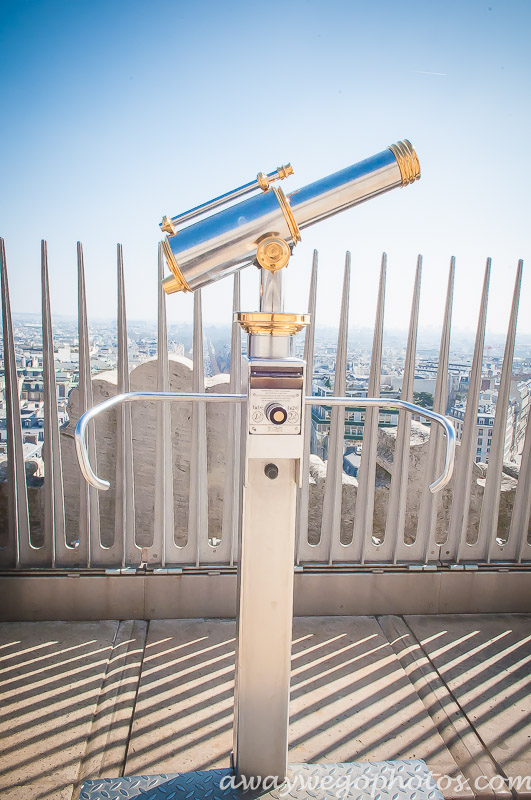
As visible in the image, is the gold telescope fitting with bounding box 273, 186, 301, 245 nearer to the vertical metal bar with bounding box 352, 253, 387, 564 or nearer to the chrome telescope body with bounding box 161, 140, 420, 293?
the chrome telescope body with bounding box 161, 140, 420, 293

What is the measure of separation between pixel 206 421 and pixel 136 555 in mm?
722

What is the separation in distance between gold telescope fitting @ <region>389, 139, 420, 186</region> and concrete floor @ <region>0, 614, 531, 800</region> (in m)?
1.83

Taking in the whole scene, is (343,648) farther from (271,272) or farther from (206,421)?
(271,272)

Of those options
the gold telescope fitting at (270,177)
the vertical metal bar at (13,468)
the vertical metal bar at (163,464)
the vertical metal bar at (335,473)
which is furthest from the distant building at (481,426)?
the vertical metal bar at (13,468)

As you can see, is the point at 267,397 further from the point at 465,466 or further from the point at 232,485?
the point at 465,466

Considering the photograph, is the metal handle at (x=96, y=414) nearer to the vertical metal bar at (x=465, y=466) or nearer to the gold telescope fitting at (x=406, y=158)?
the gold telescope fitting at (x=406, y=158)

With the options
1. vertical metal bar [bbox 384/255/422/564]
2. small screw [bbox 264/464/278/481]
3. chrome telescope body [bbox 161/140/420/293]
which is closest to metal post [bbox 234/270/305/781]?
small screw [bbox 264/464/278/481]

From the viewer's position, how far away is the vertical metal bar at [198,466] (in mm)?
2398

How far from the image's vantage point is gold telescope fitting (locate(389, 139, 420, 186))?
4.46ft

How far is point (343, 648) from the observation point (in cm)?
227

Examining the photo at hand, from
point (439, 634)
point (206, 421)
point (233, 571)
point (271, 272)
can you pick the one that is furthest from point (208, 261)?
point (439, 634)

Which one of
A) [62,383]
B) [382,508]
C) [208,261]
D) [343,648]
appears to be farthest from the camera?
[382,508]

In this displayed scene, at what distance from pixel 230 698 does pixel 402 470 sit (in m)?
1.28

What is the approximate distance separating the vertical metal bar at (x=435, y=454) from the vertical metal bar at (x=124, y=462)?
1.41 m
